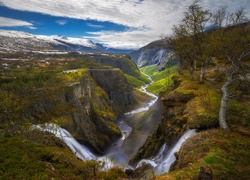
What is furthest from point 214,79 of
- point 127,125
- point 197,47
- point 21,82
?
point 127,125

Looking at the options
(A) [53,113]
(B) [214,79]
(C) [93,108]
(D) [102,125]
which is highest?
(B) [214,79]

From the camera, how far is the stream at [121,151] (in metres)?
27.1

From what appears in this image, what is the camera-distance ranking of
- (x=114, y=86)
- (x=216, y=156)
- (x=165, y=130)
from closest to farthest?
(x=216, y=156) < (x=165, y=130) < (x=114, y=86)

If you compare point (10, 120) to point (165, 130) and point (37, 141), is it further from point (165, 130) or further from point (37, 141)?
point (165, 130)

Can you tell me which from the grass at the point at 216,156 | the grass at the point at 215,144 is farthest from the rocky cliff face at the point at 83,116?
the grass at the point at 216,156

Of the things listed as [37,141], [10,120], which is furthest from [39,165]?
[10,120]

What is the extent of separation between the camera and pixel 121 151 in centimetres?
7412

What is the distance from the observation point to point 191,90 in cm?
3859

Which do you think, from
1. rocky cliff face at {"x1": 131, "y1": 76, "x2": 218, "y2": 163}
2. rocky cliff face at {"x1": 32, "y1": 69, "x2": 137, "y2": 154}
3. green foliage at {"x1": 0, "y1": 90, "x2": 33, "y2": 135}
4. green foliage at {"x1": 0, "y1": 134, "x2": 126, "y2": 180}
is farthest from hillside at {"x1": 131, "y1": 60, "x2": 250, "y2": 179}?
rocky cliff face at {"x1": 32, "y1": 69, "x2": 137, "y2": 154}

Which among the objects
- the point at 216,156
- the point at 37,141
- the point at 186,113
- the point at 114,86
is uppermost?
the point at 216,156

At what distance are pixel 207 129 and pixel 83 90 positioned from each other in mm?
71304

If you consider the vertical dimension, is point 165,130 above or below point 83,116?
above

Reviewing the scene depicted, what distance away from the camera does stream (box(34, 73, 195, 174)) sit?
88.9 feet

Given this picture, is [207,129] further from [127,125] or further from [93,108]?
[127,125]
